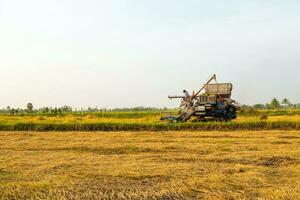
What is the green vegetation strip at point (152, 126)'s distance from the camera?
22.5 metres

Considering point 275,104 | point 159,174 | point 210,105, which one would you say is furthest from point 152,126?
point 275,104

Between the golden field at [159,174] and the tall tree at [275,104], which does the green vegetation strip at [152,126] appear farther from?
the tall tree at [275,104]

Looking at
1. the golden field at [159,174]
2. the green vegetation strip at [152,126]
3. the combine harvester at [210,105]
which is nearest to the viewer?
the golden field at [159,174]

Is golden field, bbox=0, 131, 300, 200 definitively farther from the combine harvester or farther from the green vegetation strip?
the combine harvester

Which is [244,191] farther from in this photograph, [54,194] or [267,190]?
[54,194]

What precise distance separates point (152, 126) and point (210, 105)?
4418mm

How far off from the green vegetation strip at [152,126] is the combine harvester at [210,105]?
9.19 feet

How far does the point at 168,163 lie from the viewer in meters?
10.1

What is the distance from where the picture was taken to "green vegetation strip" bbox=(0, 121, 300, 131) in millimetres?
22453

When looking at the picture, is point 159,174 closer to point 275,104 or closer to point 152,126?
point 152,126

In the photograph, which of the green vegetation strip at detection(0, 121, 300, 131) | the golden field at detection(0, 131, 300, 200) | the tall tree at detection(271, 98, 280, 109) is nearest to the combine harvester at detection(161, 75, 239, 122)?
the green vegetation strip at detection(0, 121, 300, 131)

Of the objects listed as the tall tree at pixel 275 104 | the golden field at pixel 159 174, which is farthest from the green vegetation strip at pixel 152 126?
the tall tree at pixel 275 104

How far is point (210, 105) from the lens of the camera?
25.5 meters

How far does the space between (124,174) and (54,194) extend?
2125 millimetres
